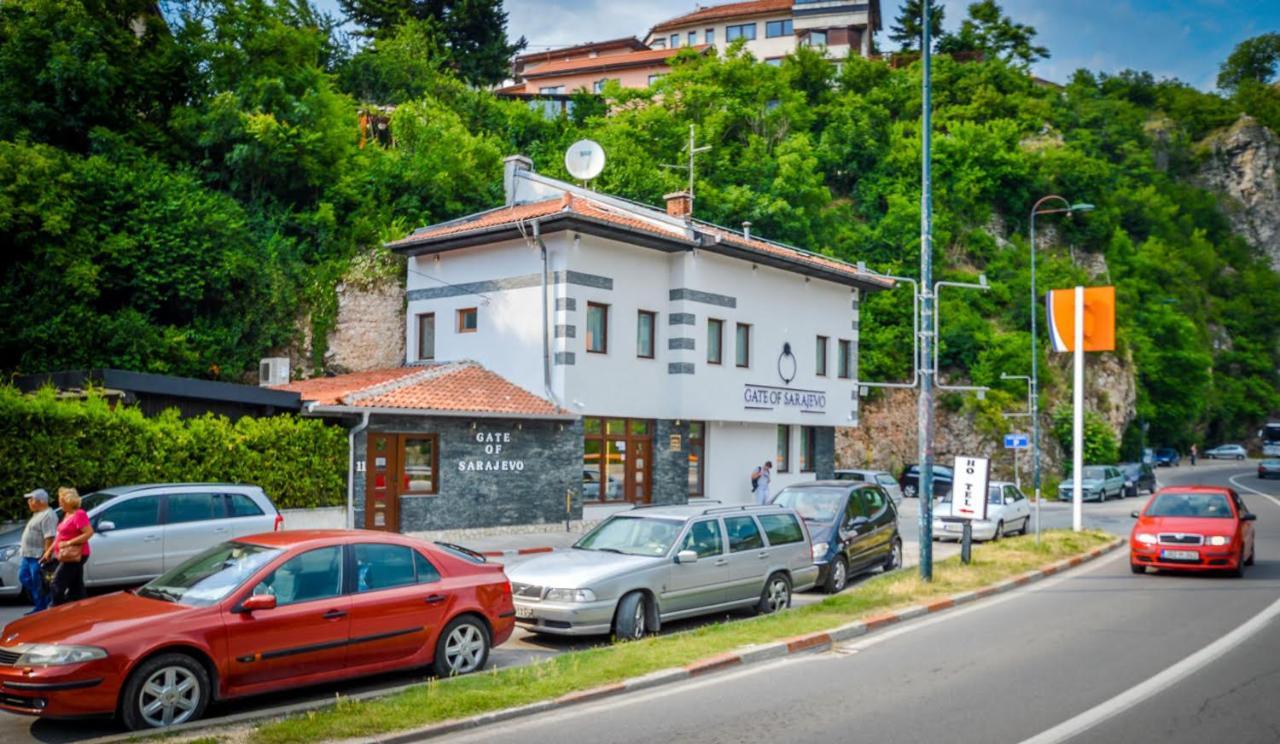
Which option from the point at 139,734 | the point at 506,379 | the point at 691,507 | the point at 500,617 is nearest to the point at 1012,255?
the point at 506,379

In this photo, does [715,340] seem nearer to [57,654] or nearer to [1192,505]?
[1192,505]

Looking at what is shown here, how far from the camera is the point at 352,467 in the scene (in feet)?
68.1

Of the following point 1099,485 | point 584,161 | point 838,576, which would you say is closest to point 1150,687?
point 838,576

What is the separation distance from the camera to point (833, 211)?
5116cm

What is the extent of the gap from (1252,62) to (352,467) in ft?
414

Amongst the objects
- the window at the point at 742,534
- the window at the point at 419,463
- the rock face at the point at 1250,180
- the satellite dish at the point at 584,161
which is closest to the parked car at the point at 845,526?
the window at the point at 742,534

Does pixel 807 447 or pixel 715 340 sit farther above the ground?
pixel 715 340

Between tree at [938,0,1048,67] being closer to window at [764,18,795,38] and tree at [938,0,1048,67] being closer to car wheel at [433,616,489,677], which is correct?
window at [764,18,795,38]

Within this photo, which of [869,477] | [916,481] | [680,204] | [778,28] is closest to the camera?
[680,204]

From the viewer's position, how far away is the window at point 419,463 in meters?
21.7

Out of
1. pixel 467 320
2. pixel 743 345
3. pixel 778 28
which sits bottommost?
pixel 743 345

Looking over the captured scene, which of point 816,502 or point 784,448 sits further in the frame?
point 784,448

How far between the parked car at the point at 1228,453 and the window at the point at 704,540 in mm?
78729

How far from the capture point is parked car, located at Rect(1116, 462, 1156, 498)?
47562 millimetres
